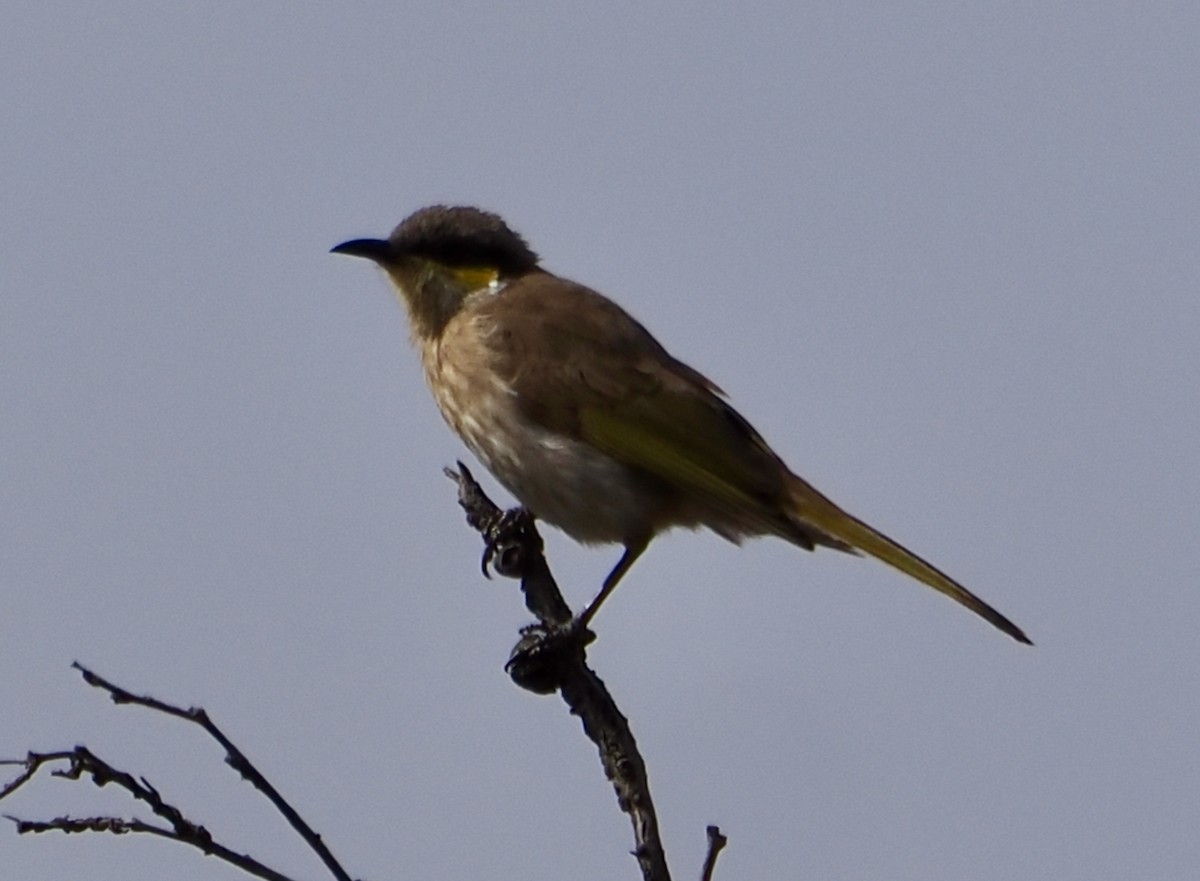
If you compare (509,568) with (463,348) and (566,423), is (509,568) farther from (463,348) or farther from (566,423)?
(463,348)

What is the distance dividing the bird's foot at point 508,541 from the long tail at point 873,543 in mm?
1224

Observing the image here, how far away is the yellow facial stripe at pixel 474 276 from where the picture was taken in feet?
30.5

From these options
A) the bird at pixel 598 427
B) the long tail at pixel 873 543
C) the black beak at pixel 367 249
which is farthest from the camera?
the black beak at pixel 367 249

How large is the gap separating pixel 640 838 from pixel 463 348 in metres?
4.13

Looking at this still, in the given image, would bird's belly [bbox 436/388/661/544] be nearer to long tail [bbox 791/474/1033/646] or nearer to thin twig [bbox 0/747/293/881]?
long tail [bbox 791/474/1033/646]

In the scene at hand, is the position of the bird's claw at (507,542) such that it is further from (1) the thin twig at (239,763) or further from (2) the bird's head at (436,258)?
(1) the thin twig at (239,763)

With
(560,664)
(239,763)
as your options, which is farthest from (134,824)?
(560,664)

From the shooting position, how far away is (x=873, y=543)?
25.0 feet

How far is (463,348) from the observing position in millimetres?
8805

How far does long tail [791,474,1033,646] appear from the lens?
7.30 metres

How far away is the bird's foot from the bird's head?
1334mm

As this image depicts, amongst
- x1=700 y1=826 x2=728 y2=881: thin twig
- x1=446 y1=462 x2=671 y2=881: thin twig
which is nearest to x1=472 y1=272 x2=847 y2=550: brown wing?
x1=446 y1=462 x2=671 y2=881: thin twig

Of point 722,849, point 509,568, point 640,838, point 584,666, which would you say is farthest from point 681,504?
point 722,849

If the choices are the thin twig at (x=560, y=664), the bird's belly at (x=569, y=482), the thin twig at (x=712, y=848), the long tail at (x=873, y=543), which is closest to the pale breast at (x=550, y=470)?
the bird's belly at (x=569, y=482)
